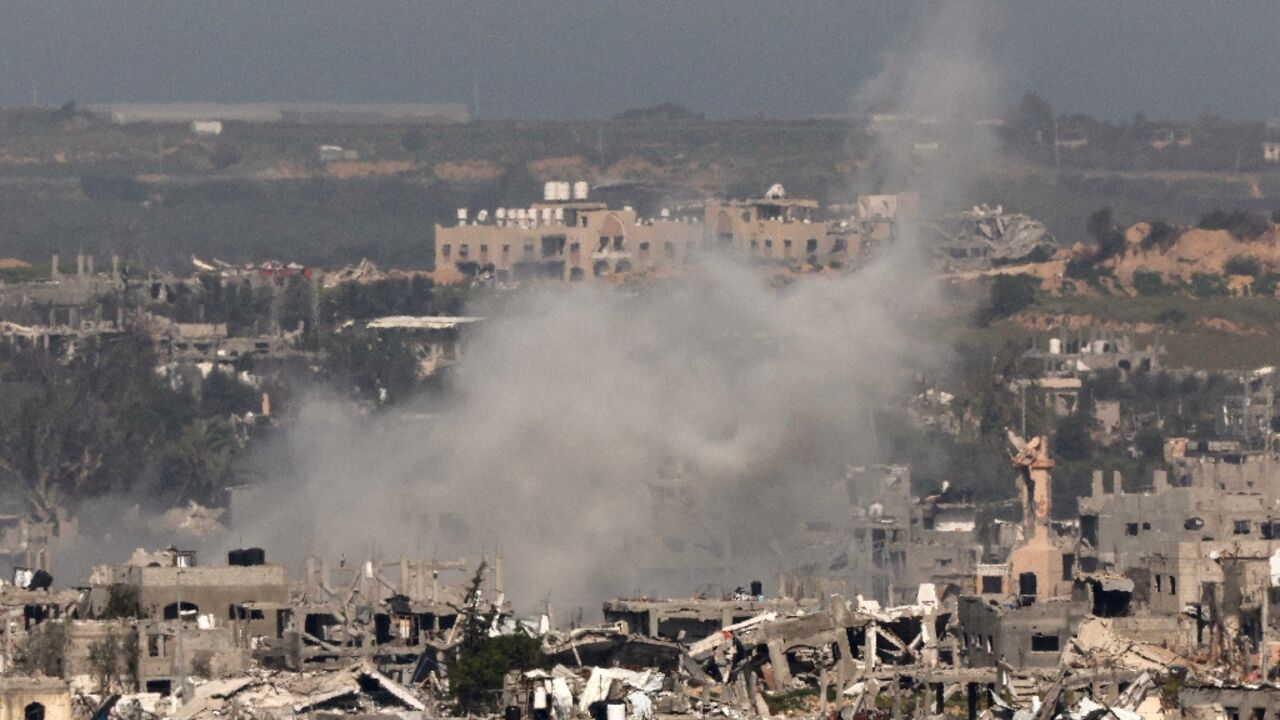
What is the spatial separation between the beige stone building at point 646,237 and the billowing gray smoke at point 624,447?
27078 mm

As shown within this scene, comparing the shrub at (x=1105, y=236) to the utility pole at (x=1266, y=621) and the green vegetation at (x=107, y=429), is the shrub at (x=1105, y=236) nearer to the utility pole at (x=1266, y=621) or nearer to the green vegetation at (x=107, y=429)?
the green vegetation at (x=107, y=429)

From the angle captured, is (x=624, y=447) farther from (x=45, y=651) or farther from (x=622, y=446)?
(x=45, y=651)

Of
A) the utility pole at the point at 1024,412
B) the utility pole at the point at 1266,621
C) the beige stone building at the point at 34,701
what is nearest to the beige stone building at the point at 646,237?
the utility pole at the point at 1024,412

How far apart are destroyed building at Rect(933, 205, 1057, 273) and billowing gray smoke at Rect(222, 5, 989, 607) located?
2475 centimetres

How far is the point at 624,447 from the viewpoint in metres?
82.3

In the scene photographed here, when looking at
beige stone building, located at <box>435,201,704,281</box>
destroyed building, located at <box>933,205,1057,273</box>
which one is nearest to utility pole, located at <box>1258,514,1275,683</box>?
destroyed building, located at <box>933,205,1057,273</box>

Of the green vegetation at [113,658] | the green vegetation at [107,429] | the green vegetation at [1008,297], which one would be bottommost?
the green vegetation at [113,658]

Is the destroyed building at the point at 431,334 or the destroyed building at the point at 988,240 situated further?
the destroyed building at the point at 988,240

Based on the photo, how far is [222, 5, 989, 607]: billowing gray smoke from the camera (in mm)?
75750

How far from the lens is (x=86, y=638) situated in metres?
48.2

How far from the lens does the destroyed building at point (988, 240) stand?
126m

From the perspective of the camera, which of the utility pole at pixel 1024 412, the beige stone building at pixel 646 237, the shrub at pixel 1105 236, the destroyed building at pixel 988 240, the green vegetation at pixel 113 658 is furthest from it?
the shrub at pixel 1105 236

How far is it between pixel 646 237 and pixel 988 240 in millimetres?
9068

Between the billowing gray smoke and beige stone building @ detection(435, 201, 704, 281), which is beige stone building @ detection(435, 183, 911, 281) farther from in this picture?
the billowing gray smoke
